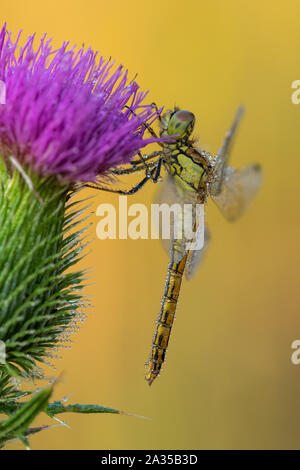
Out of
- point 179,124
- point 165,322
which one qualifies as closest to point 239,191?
point 179,124

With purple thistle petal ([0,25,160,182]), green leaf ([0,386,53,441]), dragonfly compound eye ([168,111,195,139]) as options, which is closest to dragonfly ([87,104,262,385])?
dragonfly compound eye ([168,111,195,139])

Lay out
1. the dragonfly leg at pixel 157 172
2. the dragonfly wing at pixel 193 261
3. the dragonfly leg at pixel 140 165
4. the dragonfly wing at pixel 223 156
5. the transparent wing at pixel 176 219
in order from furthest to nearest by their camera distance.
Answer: the dragonfly wing at pixel 193 261 < the dragonfly leg at pixel 157 172 < the transparent wing at pixel 176 219 < the dragonfly leg at pixel 140 165 < the dragonfly wing at pixel 223 156

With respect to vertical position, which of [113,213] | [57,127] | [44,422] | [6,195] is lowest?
[44,422]

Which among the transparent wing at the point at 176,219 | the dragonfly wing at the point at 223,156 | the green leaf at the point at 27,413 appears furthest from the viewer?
the transparent wing at the point at 176,219

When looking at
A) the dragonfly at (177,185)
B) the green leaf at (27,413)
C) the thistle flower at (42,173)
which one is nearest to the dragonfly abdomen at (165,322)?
the dragonfly at (177,185)

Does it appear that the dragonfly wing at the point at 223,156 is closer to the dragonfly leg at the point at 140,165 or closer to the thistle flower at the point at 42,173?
the dragonfly leg at the point at 140,165

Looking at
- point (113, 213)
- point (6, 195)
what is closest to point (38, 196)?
point (6, 195)

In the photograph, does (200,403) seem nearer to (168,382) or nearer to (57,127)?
(168,382)

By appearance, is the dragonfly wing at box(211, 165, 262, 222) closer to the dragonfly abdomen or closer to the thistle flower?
the dragonfly abdomen
